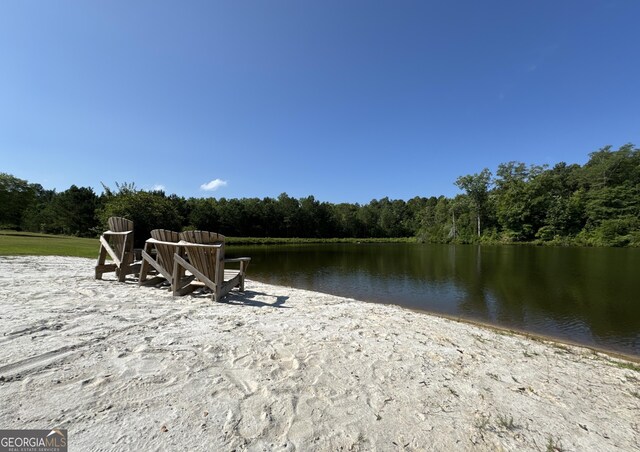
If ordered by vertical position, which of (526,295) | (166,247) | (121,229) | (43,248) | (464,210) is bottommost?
(526,295)

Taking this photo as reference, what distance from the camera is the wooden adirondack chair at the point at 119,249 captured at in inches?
332

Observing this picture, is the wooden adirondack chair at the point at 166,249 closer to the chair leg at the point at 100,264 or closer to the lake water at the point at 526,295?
the chair leg at the point at 100,264

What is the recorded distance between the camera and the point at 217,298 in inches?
278

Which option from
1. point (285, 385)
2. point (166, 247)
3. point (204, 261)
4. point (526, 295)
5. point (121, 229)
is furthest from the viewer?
point (526, 295)

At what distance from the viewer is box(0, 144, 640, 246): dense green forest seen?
43172 millimetres

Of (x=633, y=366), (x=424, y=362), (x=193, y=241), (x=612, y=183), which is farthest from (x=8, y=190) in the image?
(x=612, y=183)

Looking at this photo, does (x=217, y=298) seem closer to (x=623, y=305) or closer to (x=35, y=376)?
(x=35, y=376)

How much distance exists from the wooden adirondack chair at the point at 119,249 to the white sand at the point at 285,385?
8.22 ft

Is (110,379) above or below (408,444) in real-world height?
above

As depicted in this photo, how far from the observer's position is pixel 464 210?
242 feet

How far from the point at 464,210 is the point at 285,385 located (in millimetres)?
80317

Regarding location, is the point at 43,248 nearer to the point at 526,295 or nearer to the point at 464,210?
the point at 526,295

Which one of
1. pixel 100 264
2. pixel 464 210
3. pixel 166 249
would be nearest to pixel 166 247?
pixel 166 249

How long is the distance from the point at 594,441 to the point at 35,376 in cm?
563
